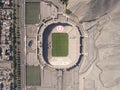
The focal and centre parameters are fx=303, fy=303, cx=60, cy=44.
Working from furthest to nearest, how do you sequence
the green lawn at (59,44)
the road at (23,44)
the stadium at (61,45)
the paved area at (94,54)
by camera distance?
1. the green lawn at (59,44)
2. the stadium at (61,45)
3. the road at (23,44)
4. the paved area at (94,54)

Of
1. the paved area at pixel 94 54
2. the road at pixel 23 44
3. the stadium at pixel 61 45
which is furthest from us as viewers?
the stadium at pixel 61 45

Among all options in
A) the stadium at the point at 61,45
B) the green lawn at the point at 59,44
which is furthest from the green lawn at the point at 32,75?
the green lawn at the point at 59,44


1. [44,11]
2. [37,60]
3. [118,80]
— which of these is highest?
[44,11]

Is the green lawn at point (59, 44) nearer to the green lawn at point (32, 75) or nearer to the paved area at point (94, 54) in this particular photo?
the paved area at point (94, 54)

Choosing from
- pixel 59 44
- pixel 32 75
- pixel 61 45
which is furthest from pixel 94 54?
pixel 32 75

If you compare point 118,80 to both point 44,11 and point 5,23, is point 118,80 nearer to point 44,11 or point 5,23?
point 44,11

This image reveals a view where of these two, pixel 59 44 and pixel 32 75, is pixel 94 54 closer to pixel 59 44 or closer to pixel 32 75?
pixel 59 44

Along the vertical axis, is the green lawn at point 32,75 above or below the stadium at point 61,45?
below

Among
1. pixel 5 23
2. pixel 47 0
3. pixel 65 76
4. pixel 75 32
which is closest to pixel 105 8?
pixel 75 32
